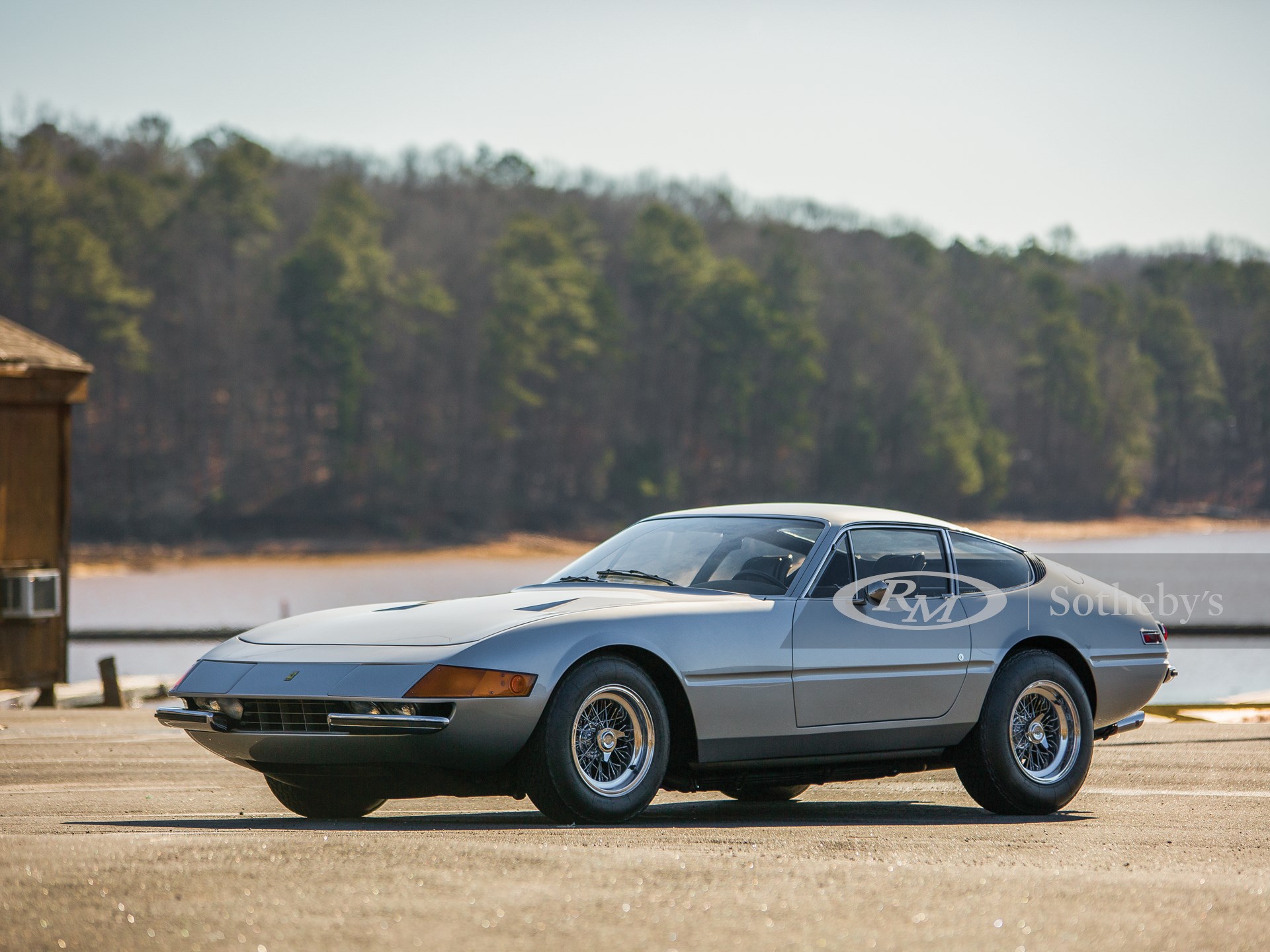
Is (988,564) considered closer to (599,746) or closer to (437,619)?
(599,746)

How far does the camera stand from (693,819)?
278 inches

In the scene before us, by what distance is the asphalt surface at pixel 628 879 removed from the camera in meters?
4.18

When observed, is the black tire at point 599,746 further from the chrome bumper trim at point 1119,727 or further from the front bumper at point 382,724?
the chrome bumper trim at point 1119,727

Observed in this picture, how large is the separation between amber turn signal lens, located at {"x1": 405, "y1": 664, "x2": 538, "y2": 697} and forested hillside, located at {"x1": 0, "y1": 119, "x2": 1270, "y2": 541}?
73020mm

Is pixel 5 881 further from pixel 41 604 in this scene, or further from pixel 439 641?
pixel 41 604

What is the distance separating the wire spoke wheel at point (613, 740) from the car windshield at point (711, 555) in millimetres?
978

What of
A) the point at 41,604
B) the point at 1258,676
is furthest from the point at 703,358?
the point at 41,604

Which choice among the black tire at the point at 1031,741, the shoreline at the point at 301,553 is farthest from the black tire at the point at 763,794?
the shoreline at the point at 301,553

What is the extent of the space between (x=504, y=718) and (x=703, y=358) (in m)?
92.1

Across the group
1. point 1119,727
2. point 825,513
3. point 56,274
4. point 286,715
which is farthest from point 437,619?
point 56,274

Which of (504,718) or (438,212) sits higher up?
(438,212)

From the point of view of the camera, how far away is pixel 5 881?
464 cm

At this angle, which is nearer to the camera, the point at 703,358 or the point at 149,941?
the point at 149,941

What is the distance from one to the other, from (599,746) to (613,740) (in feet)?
0.22
